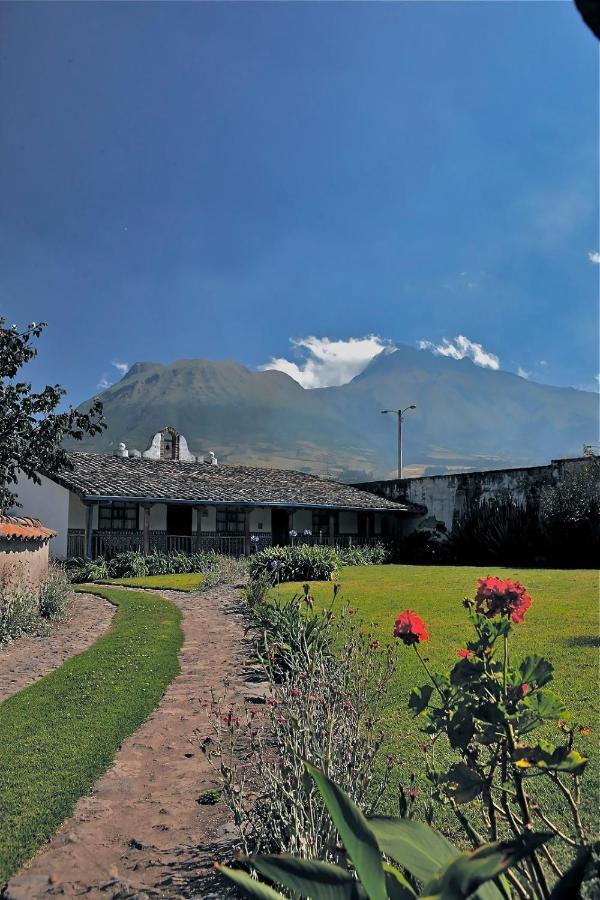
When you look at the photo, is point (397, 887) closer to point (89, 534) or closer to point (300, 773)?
point (300, 773)

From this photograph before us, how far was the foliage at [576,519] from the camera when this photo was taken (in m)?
18.7

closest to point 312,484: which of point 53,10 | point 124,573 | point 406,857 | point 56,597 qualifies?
point 124,573

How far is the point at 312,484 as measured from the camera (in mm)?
28094

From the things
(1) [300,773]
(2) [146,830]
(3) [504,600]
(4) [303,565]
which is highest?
(3) [504,600]

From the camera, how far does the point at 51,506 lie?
→ 68.6ft

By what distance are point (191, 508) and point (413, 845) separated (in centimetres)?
2229

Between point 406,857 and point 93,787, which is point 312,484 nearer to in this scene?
point 93,787

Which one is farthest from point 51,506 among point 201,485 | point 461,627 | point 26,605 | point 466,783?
point 466,783

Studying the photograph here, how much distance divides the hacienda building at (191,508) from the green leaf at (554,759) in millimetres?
18331

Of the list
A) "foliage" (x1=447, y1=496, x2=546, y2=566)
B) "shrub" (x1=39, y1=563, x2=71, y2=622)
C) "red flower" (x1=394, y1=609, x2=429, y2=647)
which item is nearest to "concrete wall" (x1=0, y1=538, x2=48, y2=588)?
"shrub" (x1=39, y1=563, x2=71, y2=622)

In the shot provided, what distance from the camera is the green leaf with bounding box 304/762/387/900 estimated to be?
1.47 meters

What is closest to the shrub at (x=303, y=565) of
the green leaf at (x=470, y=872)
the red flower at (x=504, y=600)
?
the red flower at (x=504, y=600)

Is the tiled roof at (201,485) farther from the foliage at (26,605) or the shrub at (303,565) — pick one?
the foliage at (26,605)

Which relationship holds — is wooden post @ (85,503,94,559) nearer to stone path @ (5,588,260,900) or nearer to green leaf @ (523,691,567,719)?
stone path @ (5,588,260,900)
